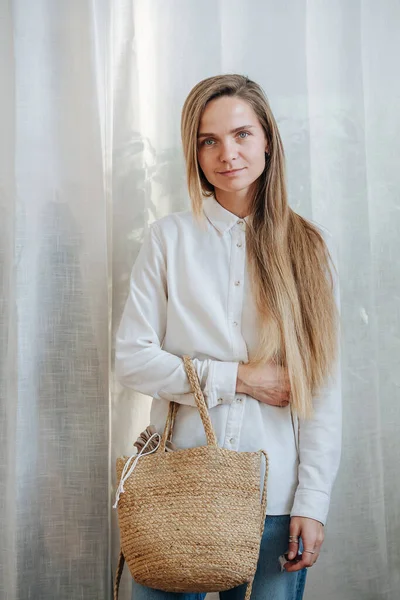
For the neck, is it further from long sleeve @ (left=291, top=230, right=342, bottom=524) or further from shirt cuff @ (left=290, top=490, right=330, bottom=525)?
shirt cuff @ (left=290, top=490, right=330, bottom=525)

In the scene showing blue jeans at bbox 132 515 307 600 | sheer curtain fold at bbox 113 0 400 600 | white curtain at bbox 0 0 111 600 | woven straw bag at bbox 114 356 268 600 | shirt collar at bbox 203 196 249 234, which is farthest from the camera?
sheer curtain fold at bbox 113 0 400 600

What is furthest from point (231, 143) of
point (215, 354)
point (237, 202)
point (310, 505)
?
point (310, 505)

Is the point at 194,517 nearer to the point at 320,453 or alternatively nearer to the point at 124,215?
the point at 320,453

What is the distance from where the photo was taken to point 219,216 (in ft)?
4.49

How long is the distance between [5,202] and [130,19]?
0.48 m

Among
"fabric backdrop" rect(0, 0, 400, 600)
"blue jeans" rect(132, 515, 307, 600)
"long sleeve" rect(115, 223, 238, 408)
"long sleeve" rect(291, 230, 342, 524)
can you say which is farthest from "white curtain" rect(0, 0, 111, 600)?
"long sleeve" rect(291, 230, 342, 524)

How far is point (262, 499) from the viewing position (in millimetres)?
1197

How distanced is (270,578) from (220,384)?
12.9 inches

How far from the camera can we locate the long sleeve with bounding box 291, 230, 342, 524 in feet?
4.04

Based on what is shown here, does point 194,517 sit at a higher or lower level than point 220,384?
lower

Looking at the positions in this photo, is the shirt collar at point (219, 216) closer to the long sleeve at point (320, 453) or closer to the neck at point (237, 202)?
the neck at point (237, 202)

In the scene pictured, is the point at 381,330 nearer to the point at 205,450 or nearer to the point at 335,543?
the point at 335,543

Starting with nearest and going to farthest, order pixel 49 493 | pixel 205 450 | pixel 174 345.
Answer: pixel 205 450 < pixel 174 345 < pixel 49 493

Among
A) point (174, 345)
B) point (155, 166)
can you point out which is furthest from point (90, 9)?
point (174, 345)
